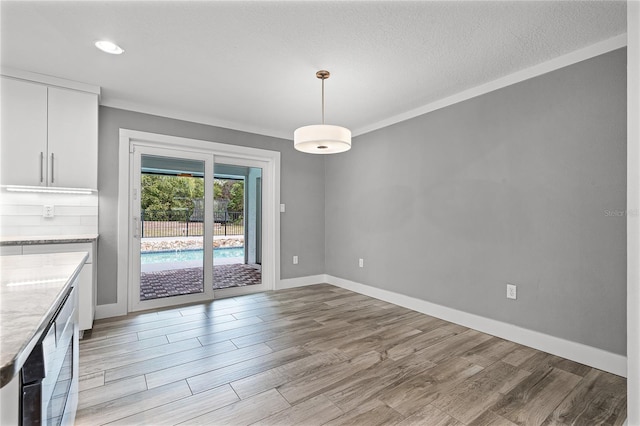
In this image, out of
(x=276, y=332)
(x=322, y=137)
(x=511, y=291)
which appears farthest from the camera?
(x=276, y=332)

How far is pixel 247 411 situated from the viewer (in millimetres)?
1848

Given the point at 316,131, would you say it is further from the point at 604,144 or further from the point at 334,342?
the point at 604,144

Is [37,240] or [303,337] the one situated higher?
[37,240]

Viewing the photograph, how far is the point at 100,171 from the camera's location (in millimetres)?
3529

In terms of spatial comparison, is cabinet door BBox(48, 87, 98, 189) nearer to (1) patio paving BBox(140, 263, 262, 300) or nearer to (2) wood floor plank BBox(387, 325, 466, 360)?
(1) patio paving BBox(140, 263, 262, 300)

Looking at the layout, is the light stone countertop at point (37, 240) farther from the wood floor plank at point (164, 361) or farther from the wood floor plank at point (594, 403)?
the wood floor plank at point (594, 403)

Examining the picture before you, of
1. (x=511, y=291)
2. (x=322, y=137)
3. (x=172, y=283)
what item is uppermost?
(x=322, y=137)

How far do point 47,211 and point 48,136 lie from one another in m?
0.72

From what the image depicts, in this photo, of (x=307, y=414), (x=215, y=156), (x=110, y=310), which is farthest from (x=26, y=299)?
(x=215, y=156)

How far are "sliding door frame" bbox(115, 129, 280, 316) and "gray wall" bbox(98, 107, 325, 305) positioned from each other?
6 centimetres

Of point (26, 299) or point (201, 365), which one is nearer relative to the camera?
point (26, 299)

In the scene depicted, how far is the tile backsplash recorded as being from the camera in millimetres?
2977

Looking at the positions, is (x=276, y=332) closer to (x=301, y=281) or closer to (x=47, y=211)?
(x=301, y=281)

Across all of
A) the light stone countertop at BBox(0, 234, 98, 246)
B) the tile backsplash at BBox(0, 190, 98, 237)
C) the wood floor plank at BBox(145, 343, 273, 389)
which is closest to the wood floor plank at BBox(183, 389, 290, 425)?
the wood floor plank at BBox(145, 343, 273, 389)
